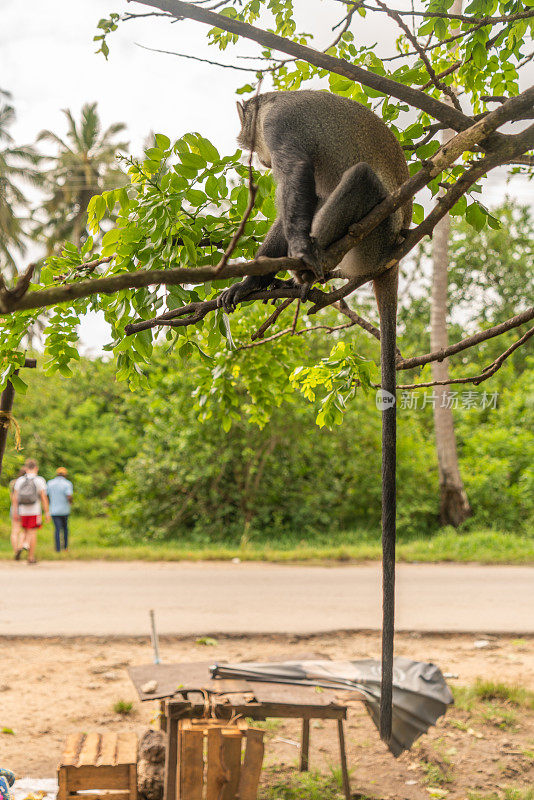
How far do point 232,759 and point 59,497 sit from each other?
860 cm

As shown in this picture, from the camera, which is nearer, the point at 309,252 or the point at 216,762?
the point at 309,252

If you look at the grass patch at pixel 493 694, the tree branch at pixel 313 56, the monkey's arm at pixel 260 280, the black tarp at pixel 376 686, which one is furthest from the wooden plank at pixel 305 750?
the tree branch at pixel 313 56

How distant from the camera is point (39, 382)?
54.4 ft

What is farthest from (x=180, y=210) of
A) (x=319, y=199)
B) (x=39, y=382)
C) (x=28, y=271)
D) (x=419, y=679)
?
(x=39, y=382)

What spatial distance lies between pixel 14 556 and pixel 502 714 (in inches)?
336

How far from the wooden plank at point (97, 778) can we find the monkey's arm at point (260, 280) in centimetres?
294

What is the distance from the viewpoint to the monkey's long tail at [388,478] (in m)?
2.26

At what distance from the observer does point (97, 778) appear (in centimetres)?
424

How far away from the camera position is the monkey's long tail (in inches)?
88.8

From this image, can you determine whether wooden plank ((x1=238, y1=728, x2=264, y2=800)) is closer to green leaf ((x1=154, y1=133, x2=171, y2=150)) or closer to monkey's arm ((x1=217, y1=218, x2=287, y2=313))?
monkey's arm ((x1=217, y1=218, x2=287, y2=313))

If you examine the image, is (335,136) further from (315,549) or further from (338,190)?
(315,549)

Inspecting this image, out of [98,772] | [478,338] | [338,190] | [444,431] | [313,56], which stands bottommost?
[98,772]

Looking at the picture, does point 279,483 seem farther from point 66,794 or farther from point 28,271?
point 28,271

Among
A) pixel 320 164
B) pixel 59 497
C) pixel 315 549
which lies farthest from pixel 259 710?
pixel 59 497
